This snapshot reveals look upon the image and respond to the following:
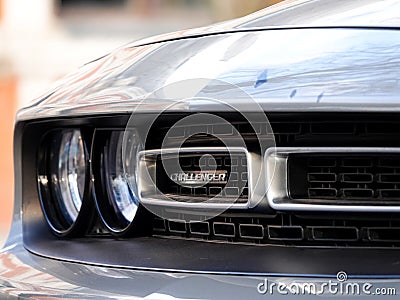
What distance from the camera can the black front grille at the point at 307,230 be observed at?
1511 millimetres

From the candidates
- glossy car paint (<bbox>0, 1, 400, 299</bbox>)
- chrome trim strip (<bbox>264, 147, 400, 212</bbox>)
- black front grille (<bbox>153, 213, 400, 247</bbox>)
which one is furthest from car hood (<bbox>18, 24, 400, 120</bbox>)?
black front grille (<bbox>153, 213, 400, 247</bbox>)

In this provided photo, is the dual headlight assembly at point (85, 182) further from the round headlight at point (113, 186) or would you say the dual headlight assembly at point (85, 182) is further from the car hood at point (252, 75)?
the car hood at point (252, 75)

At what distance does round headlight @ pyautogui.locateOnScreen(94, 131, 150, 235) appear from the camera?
1.83 meters

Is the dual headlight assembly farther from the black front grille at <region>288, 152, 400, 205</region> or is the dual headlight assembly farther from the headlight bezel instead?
the black front grille at <region>288, 152, 400, 205</region>

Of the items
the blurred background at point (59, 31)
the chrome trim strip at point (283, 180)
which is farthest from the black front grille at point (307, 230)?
the blurred background at point (59, 31)

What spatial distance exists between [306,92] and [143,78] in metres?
0.38

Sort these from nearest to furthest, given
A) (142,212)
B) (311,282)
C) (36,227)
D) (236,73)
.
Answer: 1. (311,282)
2. (236,73)
3. (142,212)
4. (36,227)

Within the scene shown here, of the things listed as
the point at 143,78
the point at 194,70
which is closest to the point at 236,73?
the point at 194,70

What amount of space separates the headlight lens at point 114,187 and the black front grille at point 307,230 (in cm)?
22

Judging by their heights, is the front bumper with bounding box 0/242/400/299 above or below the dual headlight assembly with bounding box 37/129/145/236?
below

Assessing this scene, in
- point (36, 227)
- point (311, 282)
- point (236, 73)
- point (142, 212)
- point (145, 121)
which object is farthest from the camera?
point (36, 227)

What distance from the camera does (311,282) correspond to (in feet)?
4.54

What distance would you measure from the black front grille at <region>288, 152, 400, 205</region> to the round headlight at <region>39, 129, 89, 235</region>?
22.8 inches

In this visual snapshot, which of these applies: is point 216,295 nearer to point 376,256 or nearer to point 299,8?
point 376,256
